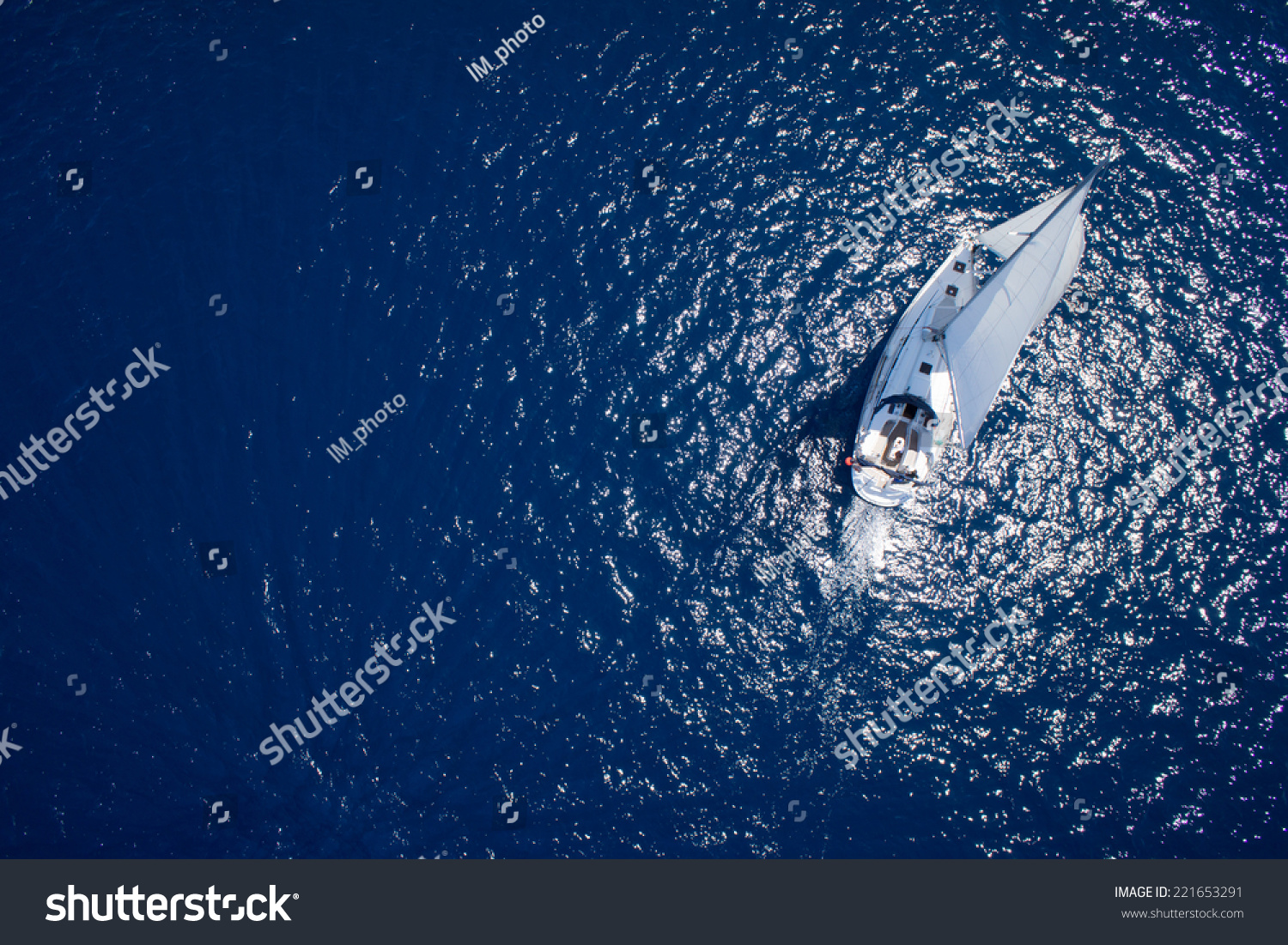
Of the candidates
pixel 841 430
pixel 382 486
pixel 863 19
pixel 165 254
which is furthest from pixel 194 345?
pixel 863 19

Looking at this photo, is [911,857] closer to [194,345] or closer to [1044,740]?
[1044,740]

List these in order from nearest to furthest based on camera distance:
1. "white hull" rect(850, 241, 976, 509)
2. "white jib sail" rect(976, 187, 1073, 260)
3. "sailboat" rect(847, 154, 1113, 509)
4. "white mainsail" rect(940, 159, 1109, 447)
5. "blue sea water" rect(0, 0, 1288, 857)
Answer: "white mainsail" rect(940, 159, 1109, 447)
"sailboat" rect(847, 154, 1113, 509)
"white hull" rect(850, 241, 976, 509)
"blue sea water" rect(0, 0, 1288, 857)
"white jib sail" rect(976, 187, 1073, 260)

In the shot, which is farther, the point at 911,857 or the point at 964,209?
the point at 964,209

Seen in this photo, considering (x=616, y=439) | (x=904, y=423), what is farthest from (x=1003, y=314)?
(x=616, y=439)

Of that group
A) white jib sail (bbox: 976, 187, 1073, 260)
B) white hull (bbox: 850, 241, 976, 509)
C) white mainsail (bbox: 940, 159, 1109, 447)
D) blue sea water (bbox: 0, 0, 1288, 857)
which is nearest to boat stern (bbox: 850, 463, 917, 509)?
white hull (bbox: 850, 241, 976, 509)

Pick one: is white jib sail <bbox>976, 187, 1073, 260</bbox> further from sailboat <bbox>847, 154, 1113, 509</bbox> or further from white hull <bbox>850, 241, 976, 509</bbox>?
white hull <bbox>850, 241, 976, 509</bbox>

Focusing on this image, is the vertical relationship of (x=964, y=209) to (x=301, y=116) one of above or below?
below
